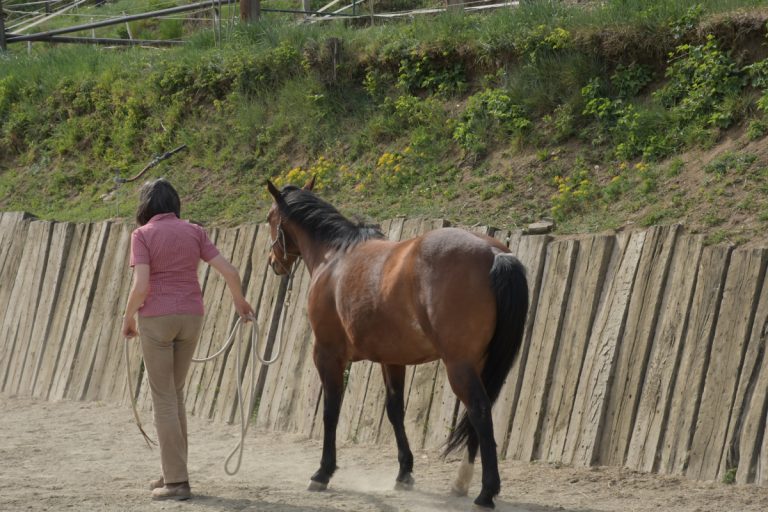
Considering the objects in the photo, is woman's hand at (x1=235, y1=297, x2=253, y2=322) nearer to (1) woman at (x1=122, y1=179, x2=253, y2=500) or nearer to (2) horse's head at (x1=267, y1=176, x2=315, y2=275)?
(1) woman at (x1=122, y1=179, x2=253, y2=500)

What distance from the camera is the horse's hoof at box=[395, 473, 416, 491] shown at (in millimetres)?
6629

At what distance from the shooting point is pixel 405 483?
6.65 metres

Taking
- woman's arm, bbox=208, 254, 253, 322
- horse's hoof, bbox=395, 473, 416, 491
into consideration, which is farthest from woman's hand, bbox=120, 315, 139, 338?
horse's hoof, bbox=395, 473, 416, 491

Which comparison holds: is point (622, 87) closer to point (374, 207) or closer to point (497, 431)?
point (374, 207)

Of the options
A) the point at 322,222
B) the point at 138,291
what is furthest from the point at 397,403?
the point at 138,291

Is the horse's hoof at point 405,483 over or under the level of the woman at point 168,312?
under

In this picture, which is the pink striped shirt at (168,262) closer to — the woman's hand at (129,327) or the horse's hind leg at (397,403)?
the woman's hand at (129,327)

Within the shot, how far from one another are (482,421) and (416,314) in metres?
0.77

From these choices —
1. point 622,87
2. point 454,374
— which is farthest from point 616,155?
point 454,374

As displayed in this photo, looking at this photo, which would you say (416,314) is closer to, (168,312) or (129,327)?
(168,312)

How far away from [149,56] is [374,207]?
702 cm

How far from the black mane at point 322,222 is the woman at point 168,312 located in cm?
113

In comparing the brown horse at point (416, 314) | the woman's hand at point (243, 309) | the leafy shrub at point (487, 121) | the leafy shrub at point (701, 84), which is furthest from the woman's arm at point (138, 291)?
the leafy shrub at point (701, 84)

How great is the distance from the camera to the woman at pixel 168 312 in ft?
20.2
